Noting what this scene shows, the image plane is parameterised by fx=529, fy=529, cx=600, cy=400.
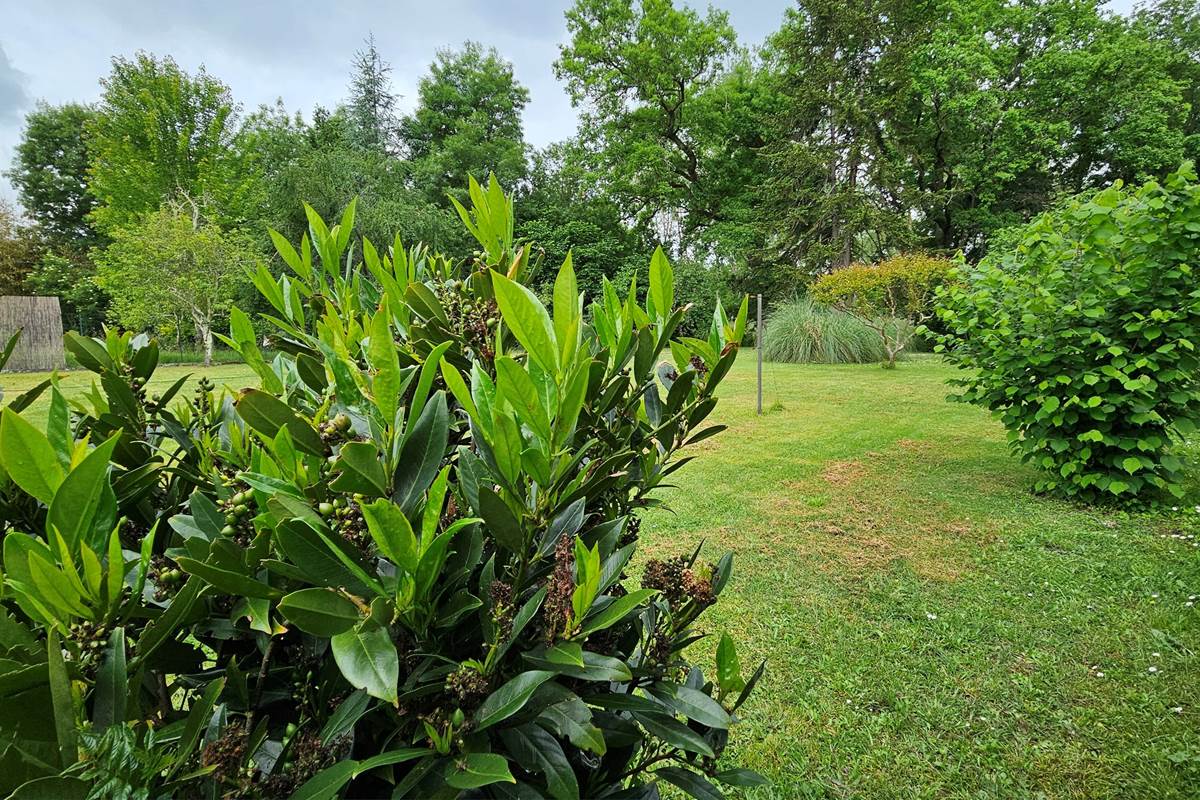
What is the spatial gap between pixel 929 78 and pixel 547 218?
16313 mm

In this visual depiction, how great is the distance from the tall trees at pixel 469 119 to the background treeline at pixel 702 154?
55 centimetres

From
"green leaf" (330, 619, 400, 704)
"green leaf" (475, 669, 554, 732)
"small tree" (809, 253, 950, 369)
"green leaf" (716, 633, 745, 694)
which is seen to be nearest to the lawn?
"green leaf" (716, 633, 745, 694)

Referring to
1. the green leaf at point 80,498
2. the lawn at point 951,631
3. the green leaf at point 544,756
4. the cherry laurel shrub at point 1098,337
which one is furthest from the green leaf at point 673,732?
the cherry laurel shrub at point 1098,337

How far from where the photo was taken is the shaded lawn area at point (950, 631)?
6.55 feet

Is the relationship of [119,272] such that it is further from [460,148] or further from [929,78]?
[929,78]

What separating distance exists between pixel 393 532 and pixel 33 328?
2186 centimetres

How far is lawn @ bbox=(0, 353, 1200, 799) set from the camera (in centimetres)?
200

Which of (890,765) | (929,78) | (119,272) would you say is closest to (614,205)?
(929,78)

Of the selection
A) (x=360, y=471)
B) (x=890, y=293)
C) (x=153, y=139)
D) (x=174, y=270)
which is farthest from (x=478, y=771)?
(x=153, y=139)

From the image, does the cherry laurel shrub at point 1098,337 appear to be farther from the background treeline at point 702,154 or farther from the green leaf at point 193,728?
the background treeline at point 702,154

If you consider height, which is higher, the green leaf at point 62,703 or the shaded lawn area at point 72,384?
the green leaf at point 62,703

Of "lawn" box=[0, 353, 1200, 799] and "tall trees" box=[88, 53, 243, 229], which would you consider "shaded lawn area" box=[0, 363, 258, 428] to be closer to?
"lawn" box=[0, 353, 1200, 799]

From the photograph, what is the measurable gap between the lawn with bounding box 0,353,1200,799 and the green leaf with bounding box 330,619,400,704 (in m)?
2.05

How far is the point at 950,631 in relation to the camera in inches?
110
